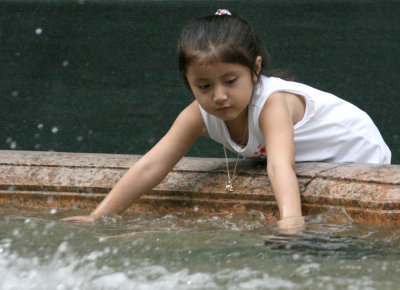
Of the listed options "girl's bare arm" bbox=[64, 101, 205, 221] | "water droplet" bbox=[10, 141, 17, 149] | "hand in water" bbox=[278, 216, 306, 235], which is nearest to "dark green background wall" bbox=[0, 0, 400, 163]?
"water droplet" bbox=[10, 141, 17, 149]

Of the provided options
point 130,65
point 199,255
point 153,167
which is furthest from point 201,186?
point 130,65

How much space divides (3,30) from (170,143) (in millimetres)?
2243

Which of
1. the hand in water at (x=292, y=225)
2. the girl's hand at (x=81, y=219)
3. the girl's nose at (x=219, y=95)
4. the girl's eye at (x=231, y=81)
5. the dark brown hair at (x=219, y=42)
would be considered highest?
the dark brown hair at (x=219, y=42)

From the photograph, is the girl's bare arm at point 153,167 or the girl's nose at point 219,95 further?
the girl's bare arm at point 153,167

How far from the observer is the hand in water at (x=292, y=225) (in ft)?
7.10

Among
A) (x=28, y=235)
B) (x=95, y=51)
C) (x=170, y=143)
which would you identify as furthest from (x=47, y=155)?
(x=95, y=51)

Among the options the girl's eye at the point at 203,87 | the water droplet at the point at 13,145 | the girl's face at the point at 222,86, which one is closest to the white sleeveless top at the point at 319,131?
the girl's face at the point at 222,86

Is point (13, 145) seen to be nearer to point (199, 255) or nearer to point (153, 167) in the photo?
point (153, 167)

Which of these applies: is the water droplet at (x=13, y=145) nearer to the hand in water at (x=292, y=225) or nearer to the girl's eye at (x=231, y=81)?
the girl's eye at (x=231, y=81)

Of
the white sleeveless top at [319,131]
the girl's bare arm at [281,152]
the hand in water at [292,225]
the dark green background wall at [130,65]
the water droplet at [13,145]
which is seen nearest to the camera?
the hand in water at [292,225]

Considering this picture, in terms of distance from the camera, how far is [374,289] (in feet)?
5.16

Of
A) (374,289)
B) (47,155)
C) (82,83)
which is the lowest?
(374,289)

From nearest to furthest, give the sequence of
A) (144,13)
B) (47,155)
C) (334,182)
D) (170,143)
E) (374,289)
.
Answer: (374,289)
(334,182)
(170,143)
(47,155)
(144,13)

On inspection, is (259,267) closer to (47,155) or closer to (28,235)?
(28,235)
